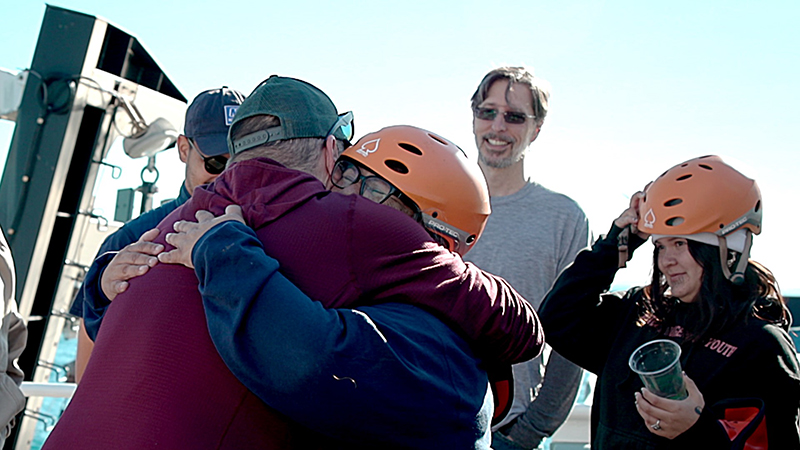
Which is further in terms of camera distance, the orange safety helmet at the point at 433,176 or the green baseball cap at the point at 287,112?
the orange safety helmet at the point at 433,176

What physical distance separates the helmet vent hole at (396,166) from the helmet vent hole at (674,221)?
5.68 ft

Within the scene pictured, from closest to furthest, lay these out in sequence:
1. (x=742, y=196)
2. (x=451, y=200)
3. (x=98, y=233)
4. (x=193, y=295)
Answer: (x=193, y=295) → (x=451, y=200) → (x=742, y=196) → (x=98, y=233)

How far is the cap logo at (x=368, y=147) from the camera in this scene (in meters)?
2.35

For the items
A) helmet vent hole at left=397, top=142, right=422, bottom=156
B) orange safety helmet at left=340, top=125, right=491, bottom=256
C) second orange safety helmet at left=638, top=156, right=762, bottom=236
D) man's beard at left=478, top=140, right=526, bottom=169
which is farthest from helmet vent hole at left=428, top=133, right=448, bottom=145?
man's beard at left=478, top=140, right=526, bottom=169

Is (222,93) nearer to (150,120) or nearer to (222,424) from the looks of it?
(222,424)

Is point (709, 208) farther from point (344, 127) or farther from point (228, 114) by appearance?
point (228, 114)

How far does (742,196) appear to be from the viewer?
3.43 m

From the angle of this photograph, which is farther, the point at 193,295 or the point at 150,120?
the point at 150,120

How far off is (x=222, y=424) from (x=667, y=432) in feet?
6.64

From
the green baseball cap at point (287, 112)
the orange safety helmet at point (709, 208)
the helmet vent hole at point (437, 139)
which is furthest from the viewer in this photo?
the orange safety helmet at point (709, 208)

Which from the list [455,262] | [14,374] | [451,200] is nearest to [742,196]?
[451,200]

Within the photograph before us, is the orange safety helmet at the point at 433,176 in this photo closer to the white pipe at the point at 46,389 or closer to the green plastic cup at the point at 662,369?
the green plastic cup at the point at 662,369

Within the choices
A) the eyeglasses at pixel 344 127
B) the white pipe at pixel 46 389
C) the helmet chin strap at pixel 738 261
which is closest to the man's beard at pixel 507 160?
the helmet chin strap at pixel 738 261

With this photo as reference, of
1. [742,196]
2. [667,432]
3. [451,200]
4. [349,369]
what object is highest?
[742,196]
